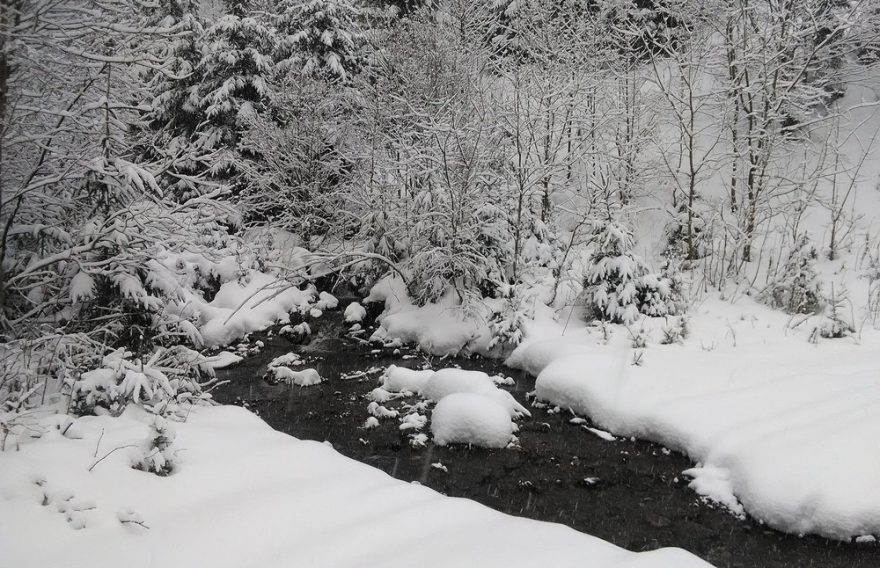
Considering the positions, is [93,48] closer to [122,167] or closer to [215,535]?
[122,167]

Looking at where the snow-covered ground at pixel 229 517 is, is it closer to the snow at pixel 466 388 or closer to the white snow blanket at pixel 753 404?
the white snow blanket at pixel 753 404

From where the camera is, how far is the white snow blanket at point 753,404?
5.60 m

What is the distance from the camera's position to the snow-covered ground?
3.50 m

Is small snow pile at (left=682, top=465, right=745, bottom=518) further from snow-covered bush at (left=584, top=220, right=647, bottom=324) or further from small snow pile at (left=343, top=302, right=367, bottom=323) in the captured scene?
small snow pile at (left=343, top=302, right=367, bottom=323)

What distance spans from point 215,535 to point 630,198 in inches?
602

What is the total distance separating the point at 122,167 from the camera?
6031 mm

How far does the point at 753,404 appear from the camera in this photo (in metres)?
7.21

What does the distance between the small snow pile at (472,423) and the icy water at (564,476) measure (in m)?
0.14

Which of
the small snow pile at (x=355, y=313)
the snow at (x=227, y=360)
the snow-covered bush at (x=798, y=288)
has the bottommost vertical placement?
the snow at (x=227, y=360)

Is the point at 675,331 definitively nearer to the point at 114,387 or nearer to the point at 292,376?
the point at 292,376

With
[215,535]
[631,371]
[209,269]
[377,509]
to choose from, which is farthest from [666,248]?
[215,535]

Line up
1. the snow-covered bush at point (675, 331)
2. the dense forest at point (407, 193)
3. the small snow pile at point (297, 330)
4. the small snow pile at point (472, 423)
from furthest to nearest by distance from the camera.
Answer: the small snow pile at point (297, 330) < the snow-covered bush at point (675, 331) < the small snow pile at point (472, 423) < the dense forest at point (407, 193)

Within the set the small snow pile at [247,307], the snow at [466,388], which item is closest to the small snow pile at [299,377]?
the small snow pile at [247,307]

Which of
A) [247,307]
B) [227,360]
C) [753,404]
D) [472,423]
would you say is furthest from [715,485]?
[247,307]
